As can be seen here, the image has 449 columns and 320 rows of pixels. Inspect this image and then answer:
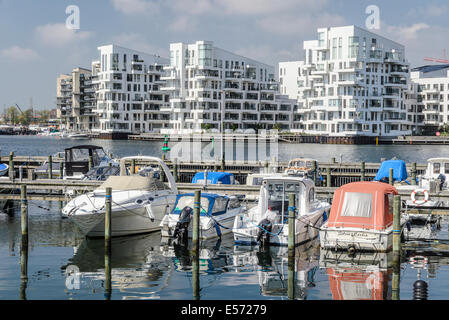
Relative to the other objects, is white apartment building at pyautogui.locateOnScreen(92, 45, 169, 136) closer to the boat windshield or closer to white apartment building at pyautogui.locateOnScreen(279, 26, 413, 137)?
white apartment building at pyautogui.locateOnScreen(279, 26, 413, 137)

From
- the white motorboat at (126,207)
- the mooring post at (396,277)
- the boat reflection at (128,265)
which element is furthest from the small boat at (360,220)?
the white motorboat at (126,207)

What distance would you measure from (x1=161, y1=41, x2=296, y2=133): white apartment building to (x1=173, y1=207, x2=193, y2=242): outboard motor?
117 m

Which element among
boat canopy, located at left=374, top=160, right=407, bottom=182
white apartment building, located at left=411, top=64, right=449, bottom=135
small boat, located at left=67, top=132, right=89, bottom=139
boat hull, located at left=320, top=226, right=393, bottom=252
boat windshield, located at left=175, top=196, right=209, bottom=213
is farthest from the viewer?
small boat, located at left=67, top=132, right=89, bottom=139

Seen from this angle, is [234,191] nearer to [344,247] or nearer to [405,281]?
[344,247]

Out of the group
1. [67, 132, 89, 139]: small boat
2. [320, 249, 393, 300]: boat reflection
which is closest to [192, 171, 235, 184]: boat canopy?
[320, 249, 393, 300]: boat reflection

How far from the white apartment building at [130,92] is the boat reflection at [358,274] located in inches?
5542

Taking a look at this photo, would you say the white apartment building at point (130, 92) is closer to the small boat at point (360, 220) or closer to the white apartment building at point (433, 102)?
the white apartment building at point (433, 102)

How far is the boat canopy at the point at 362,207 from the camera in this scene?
23141 millimetres

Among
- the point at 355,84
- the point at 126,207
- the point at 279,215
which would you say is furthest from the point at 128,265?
the point at 355,84

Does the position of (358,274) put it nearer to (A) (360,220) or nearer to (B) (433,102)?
(A) (360,220)

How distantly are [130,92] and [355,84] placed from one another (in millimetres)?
61943

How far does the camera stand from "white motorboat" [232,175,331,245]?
79.8 feet

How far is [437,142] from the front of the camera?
445 ft
